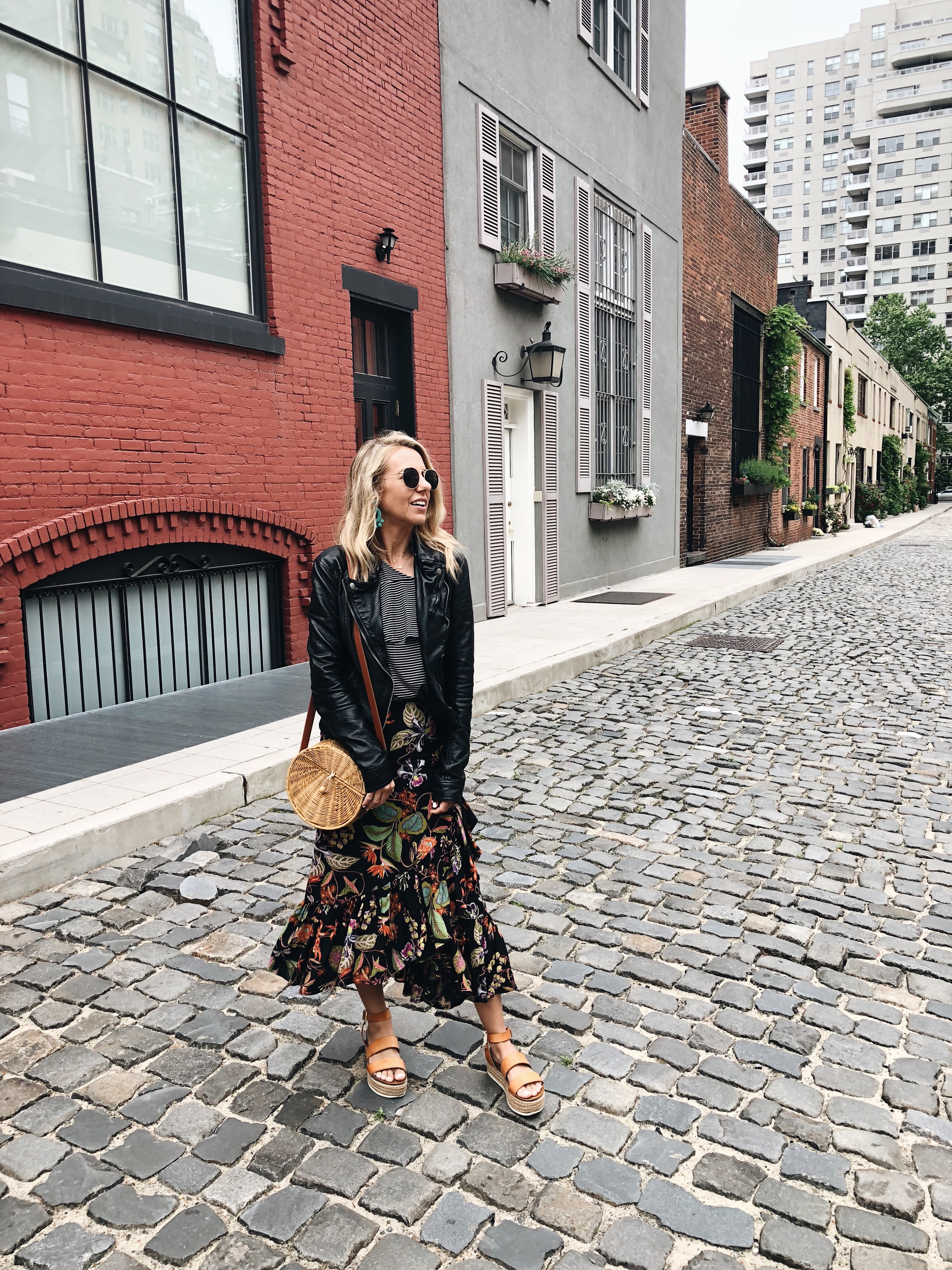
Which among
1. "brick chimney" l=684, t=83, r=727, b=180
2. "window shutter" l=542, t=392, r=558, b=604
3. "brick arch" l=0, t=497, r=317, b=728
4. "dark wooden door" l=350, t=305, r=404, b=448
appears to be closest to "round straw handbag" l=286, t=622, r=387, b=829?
"brick arch" l=0, t=497, r=317, b=728

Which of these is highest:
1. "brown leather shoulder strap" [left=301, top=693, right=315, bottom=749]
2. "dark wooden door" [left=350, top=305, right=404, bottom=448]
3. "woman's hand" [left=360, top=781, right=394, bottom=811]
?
"dark wooden door" [left=350, top=305, right=404, bottom=448]

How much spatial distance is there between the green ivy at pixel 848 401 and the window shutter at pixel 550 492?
25092mm

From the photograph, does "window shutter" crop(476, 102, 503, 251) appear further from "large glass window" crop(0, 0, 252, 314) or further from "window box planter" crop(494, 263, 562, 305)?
"large glass window" crop(0, 0, 252, 314)

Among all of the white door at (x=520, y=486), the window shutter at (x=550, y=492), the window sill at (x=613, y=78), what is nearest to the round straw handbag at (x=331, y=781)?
the white door at (x=520, y=486)

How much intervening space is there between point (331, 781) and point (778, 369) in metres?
23.5

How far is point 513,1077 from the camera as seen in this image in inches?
103

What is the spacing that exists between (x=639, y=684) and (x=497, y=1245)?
6.53 metres

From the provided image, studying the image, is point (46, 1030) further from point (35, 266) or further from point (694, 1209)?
point (35, 266)

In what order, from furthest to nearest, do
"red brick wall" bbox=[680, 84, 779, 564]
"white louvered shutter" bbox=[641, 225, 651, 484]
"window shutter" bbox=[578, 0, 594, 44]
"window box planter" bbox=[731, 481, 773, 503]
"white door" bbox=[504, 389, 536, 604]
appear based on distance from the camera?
"window box planter" bbox=[731, 481, 773, 503] → "red brick wall" bbox=[680, 84, 779, 564] → "white louvered shutter" bbox=[641, 225, 651, 484] → "window shutter" bbox=[578, 0, 594, 44] → "white door" bbox=[504, 389, 536, 604]

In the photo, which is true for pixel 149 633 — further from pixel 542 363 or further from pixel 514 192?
pixel 514 192

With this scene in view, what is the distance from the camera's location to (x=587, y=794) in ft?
17.8

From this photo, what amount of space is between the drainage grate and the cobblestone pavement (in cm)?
477

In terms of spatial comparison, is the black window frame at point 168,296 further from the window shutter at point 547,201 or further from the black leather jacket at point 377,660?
the window shutter at point 547,201

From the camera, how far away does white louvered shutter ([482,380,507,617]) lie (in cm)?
1133
